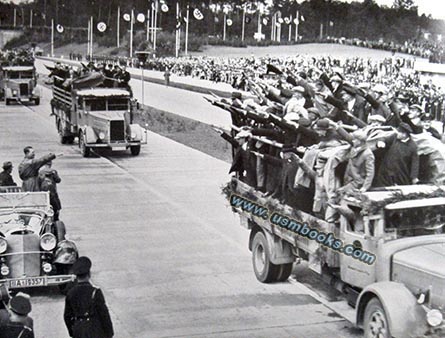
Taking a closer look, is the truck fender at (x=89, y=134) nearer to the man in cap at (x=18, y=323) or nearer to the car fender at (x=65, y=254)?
the car fender at (x=65, y=254)

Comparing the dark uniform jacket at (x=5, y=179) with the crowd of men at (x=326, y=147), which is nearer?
the crowd of men at (x=326, y=147)

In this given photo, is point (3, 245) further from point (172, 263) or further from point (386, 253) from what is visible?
point (386, 253)

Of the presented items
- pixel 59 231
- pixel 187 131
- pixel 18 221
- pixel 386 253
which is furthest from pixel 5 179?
pixel 187 131

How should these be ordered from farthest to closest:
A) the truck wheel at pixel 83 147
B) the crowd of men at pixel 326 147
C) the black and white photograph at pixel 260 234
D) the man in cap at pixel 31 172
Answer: the truck wheel at pixel 83 147, the man in cap at pixel 31 172, the crowd of men at pixel 326 147, the black and white photograph at pixel 260 234

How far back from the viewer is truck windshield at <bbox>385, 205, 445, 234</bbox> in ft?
29.1

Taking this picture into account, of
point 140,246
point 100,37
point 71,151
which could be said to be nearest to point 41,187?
point 140,246

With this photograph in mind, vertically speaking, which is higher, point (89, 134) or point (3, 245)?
point (3, 245)

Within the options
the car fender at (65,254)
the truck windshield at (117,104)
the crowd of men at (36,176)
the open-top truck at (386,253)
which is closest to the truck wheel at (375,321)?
the open-top truck at (386,253)

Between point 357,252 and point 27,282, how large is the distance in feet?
15.2

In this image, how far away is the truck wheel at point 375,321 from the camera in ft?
26.5

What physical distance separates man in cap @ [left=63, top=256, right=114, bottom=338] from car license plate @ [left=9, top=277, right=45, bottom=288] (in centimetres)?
347

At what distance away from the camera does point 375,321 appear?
8305 millimetres

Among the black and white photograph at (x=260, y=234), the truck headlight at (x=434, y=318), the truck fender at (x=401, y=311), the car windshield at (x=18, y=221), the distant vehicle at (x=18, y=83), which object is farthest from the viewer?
the distant vehicle at (x=18, y=83)

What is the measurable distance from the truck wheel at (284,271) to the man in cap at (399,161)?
232 centimetres
